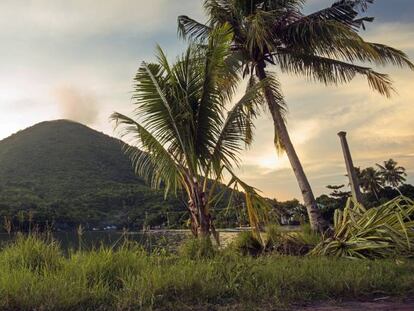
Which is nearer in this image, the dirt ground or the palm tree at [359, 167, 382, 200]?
the dirt ground

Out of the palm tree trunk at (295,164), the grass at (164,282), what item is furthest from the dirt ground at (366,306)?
the palm tree trunk at (295,164)

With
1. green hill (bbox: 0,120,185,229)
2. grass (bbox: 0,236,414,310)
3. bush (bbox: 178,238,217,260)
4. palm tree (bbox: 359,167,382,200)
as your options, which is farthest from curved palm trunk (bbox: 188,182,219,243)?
palm tree (bbox: 359,167,382,200)

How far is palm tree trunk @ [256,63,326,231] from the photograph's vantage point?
13.1m

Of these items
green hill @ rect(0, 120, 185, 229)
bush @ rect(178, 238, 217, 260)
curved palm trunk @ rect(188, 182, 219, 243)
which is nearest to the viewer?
bush @ rect(178, 238, 217, 260)

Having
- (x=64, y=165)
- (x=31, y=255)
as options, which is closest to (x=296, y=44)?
(x=31, y=255)

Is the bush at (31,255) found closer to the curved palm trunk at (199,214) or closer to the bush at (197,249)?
the bush at (197,249)

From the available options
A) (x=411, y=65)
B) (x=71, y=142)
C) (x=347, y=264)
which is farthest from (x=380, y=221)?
(x=71, y=142)

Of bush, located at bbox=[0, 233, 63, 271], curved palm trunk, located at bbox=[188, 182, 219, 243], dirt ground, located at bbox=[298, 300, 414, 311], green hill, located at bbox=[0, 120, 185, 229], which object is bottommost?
dirt ground, located at bbox=[298, 300, 414, 311]

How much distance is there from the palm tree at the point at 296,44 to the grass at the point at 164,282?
7106 millimetres

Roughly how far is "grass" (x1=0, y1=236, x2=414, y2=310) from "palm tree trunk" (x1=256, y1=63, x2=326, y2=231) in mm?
5942

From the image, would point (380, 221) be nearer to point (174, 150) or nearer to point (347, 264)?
point (347, 264)

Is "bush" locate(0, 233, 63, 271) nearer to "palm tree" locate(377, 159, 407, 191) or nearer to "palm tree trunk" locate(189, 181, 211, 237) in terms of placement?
"palm tree trunk" locate(189, 181, 211, 237)

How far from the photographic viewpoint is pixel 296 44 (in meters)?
14.4

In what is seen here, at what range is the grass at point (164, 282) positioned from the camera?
4887mm
